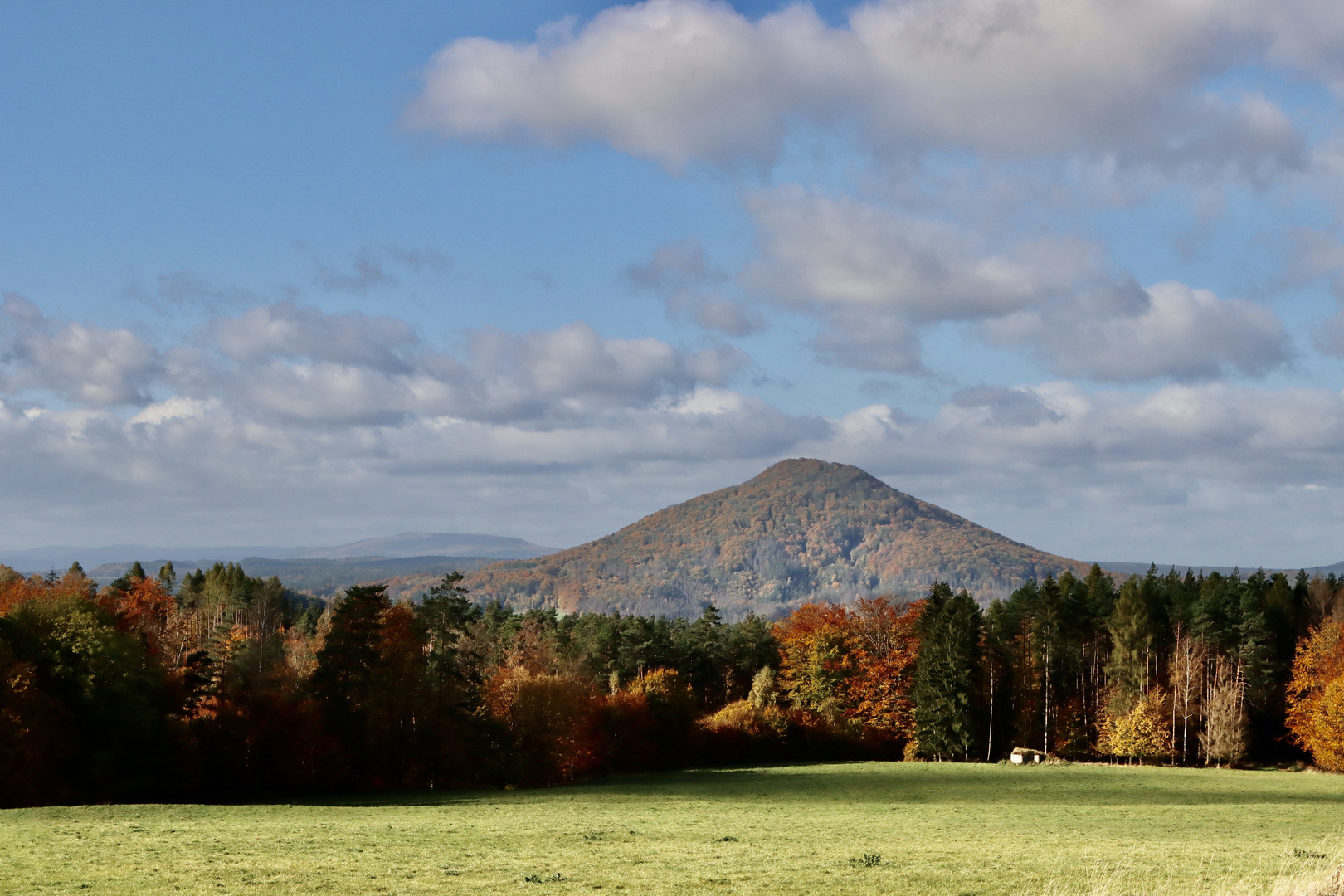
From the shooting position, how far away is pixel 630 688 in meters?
93.8

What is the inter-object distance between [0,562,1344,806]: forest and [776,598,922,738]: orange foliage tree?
0.25m

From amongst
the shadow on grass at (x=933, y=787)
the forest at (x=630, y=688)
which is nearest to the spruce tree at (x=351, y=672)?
the forest at (x=630, y=688)

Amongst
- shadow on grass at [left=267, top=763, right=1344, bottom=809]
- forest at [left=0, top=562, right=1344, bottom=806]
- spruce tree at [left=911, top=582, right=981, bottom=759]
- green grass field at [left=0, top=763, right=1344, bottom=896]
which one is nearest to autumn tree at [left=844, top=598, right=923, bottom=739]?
forest at [left=0, top=562, right=1344, bottom=806]

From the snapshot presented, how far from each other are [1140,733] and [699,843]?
2755 inches

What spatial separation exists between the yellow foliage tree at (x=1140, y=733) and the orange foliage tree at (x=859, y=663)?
56.8 feet

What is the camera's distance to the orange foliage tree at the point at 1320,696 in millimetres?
81688

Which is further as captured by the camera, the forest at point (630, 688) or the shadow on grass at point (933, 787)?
the forest at point (630, 688)

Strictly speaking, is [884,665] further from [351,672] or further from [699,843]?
[699,843]

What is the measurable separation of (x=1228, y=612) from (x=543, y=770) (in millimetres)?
67741

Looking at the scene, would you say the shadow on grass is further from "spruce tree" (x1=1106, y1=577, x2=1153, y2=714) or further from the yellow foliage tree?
Answer: "spruce tree" (x1=1106, y1=577, x2=1153, y2=714)

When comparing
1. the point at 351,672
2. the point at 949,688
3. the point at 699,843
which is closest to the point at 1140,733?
the point at 949,688

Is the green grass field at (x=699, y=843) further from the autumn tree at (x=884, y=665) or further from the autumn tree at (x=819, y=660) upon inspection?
the autumn tree at (x=819, y=660)

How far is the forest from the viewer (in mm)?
55781

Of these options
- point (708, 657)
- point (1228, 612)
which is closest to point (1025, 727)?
point (1228, 612)
